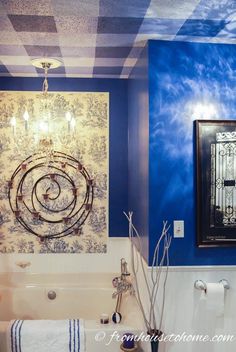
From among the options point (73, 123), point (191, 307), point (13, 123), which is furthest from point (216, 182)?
point (13, 123)

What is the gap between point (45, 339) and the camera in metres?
2.31

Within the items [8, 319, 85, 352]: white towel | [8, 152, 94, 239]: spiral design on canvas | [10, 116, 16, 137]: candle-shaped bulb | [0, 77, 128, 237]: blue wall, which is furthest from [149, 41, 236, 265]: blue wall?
[10, 116, 16, 137]: candle-shaped bulb

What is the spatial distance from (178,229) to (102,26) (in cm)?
135

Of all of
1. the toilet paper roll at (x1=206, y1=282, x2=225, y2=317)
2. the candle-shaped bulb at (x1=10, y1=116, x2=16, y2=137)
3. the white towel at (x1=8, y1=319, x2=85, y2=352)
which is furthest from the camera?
the candle-shaped bulb at (x1=10, y1=116, x2=16, y2=137)

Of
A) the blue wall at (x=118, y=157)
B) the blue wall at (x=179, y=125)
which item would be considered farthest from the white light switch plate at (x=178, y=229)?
the blue wall at (x=118, y=157)

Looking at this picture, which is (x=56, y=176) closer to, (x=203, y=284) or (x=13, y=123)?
(x=13, y=123)

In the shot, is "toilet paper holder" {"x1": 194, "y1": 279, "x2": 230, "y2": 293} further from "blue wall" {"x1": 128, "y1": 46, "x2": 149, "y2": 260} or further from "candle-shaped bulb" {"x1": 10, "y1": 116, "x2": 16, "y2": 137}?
"candle-shaped bulb" {"x1": 10, "y1": 116, "x2": 16, "y2": 137}

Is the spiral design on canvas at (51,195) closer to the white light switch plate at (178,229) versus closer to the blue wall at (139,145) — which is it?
the blue wall at (139,145)

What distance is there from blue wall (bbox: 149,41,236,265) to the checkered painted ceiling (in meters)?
0.17

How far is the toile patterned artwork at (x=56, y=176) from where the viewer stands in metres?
3.19

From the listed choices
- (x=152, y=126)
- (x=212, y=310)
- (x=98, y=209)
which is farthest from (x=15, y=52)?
(x=212, y=310)

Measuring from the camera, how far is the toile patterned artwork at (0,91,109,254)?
3186 millimetres

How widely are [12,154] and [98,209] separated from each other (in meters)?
0.97

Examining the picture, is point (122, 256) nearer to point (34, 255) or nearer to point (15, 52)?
point (34, 255)
